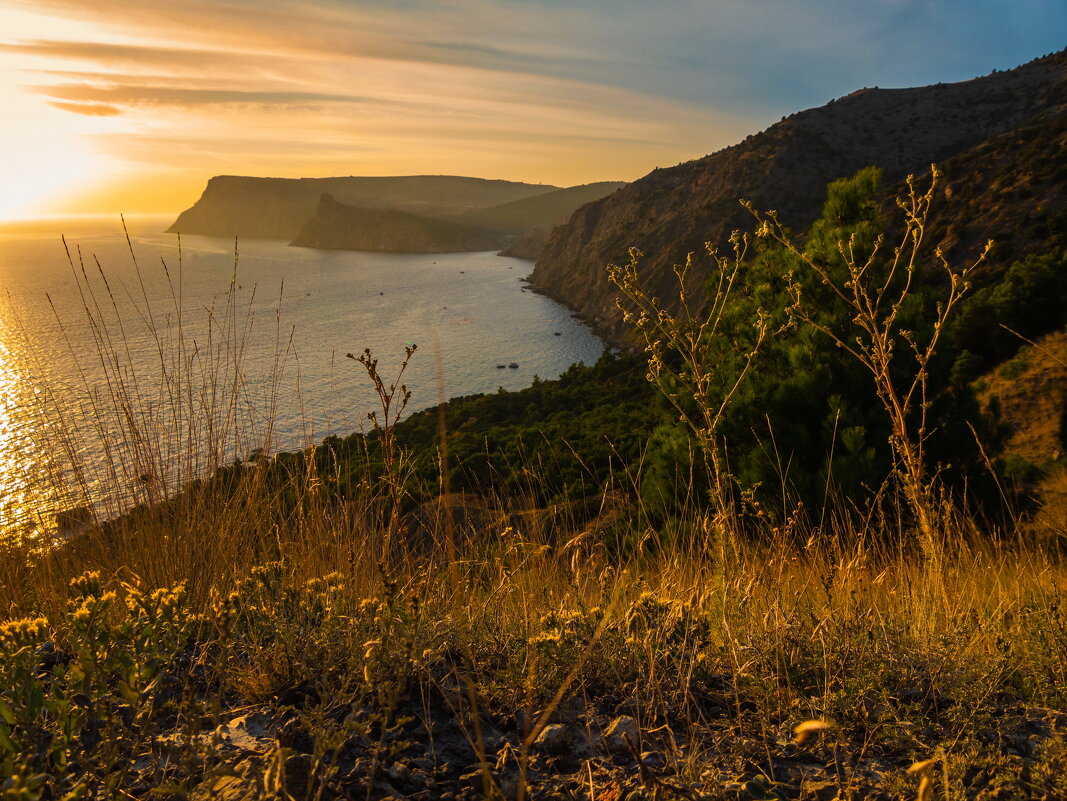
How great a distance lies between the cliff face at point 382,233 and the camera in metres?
145

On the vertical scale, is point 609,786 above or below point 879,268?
below

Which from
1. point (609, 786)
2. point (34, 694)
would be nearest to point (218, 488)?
point (34, 694)

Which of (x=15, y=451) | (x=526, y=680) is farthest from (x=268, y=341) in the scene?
(x=526, y=680)

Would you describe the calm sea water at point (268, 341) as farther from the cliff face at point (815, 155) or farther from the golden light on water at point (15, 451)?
the cliff face at point (815, 155)

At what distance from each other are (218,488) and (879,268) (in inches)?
263

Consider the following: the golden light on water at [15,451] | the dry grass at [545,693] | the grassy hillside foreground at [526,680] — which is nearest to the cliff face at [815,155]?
the golden light on water at [15,451]

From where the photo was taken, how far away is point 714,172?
67688 mm

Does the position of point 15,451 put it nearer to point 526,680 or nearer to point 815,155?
point 526,680

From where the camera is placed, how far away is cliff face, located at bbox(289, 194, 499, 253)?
144750 mm

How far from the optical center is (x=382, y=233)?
148000 millimetres

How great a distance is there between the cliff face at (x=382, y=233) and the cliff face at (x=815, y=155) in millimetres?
78787

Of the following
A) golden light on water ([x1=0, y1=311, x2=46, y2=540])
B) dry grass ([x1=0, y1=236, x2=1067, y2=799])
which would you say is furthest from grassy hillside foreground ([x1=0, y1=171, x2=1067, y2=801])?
golden light on water ([x1=0, y1=311, x2=46, y2=540])

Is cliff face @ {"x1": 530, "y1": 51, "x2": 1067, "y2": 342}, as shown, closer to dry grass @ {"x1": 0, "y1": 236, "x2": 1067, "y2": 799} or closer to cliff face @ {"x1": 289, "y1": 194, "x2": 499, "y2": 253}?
dry grass @ {"x1": 0, "y1": 236, "x2": 1067, "y2": 799}

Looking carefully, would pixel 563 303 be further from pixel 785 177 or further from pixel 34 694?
pixel 34 694
